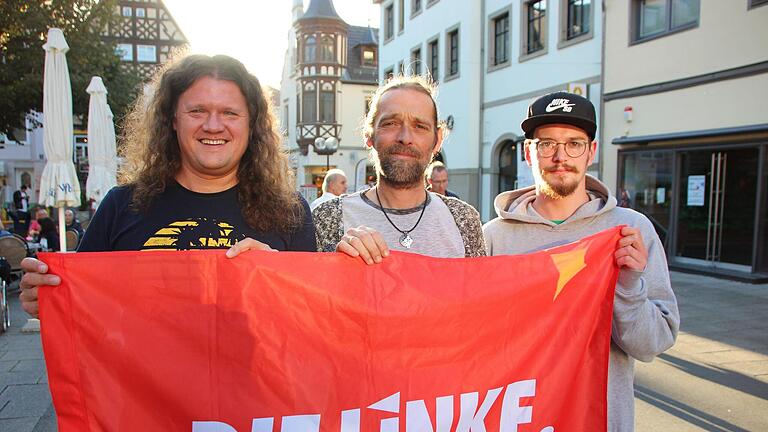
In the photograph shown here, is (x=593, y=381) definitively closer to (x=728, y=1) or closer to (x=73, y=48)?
(x=728, y=1)

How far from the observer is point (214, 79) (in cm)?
199

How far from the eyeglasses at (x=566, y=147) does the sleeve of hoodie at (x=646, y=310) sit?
430 mm

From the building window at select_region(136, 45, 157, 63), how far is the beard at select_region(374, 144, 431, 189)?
37.4 metres

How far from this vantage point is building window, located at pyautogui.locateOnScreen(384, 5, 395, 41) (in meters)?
26.4

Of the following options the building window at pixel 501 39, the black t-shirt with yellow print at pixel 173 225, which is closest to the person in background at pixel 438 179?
the black t-shirt with yellow print at pixel 173 225

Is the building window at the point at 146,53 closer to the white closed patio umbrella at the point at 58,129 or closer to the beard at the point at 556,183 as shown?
the white closed patio umbrella at the point at 58,129

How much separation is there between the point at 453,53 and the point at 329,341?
20423mm

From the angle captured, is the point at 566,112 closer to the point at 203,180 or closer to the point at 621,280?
the point at 621,280

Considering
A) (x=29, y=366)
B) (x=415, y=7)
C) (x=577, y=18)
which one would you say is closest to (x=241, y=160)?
(x=29, y=366)

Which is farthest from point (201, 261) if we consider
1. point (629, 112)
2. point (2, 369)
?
point (629, 112)

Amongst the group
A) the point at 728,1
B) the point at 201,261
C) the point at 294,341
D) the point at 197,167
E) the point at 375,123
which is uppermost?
the point at 728,1

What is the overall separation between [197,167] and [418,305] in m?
0.93

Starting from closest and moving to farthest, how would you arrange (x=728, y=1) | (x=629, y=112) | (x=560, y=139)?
1. (x=560, y=139)
2. (x=728, y=1)
3. (x=629, y=112)

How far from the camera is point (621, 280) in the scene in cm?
208
